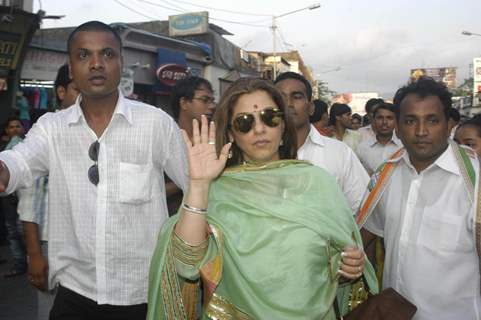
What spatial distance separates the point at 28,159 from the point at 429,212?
204 cm

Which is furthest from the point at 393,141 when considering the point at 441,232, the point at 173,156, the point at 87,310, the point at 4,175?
the point at 4,175

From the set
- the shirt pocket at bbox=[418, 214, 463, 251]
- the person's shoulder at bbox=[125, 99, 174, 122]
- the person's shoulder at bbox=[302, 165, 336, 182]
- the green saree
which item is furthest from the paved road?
the shirt pocket at bbox=[418, 214, 463, 251]

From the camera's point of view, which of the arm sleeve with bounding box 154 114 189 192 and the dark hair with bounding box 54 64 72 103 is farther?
the dark hair with bounding box 54 64 72 103

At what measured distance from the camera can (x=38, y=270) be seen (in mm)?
2650

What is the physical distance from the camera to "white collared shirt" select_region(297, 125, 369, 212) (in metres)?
3.33

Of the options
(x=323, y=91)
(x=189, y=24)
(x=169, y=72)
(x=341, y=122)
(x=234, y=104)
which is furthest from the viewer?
(x=323, y=91)

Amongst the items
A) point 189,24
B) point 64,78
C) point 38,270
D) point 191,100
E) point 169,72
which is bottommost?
point 38,270

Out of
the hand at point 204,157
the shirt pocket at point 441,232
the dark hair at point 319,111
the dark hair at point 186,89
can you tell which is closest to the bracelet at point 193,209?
the hand at point 204,157

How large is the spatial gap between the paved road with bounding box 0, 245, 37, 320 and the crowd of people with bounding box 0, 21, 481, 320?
2.28 metres

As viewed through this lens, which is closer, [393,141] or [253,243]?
[253,243]

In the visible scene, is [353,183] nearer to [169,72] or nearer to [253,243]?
[253,243]

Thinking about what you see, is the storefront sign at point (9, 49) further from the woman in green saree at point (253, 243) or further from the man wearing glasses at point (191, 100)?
the woman in green saree at point (253, 243)

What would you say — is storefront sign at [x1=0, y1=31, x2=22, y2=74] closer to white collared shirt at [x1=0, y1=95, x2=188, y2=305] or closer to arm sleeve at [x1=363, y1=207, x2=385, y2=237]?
white collared shirt at [x1=0, y1=95, x2=188, y2=305]

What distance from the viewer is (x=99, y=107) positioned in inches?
102
